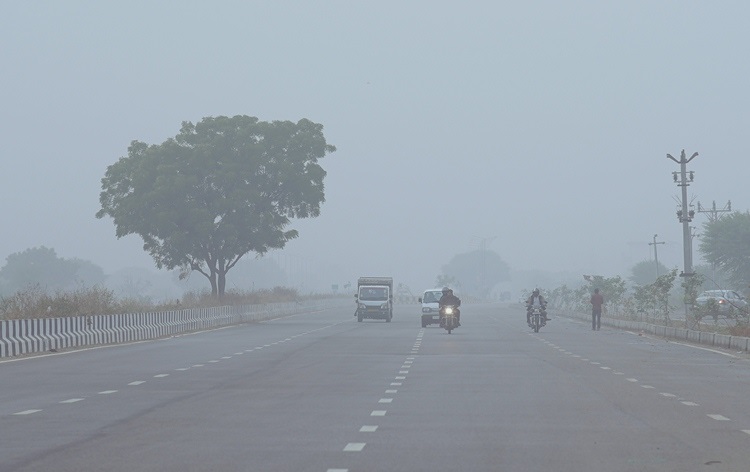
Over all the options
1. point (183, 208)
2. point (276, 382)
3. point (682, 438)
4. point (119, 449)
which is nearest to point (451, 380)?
point (276, 382)

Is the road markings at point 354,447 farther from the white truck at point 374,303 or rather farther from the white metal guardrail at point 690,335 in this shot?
the white truck at point 374,303

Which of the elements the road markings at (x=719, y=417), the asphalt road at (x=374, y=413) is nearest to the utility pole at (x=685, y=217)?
the asphalt road at (x=374, y=413)

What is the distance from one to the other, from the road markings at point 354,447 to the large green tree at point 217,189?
6715 centimetres

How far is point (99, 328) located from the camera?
4406 cm

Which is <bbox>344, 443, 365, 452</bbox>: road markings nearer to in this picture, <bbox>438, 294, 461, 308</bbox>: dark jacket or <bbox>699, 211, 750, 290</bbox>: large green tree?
<bbox>438, 294, 461, 308</bbox>: dark jacket

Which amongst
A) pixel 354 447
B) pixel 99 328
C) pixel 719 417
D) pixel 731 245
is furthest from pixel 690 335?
pixel 731 245

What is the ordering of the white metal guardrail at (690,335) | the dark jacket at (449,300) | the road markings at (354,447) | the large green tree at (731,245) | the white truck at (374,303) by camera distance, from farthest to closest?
the large green tree at (731,245) → the white truck at (374,303) → the dark jacket at (449,300) → the white metal guardrail at (690,335) → the road markings at (354,447)

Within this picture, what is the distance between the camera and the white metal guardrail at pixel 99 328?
3566cm

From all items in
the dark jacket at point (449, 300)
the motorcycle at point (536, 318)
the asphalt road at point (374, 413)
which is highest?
the dark jacket at point (449, 300)

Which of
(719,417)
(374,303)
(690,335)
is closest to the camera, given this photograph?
(719,417)

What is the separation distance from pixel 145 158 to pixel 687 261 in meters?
39.6

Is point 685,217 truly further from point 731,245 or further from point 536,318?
point 731,245

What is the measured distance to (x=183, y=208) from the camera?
81938 mm

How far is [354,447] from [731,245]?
95.4 m
